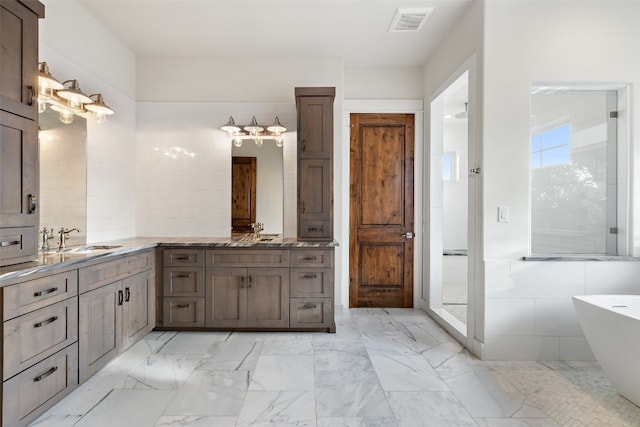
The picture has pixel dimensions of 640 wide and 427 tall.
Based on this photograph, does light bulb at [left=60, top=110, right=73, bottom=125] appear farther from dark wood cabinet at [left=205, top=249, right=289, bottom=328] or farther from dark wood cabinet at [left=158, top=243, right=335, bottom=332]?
dark wood cabinet at [left=205, top=249, right=289, bottom=328]

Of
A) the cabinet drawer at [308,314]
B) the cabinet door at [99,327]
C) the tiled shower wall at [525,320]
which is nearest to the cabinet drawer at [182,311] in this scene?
the cabinet door at [99,327]

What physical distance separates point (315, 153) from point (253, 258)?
1238 millimetres

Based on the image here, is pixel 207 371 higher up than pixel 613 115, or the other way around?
pixel 613 115

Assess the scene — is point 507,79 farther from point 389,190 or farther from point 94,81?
point 94,81

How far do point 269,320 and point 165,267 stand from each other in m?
1.16

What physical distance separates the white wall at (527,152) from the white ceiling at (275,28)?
665mm

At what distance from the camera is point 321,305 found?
11.1 feet

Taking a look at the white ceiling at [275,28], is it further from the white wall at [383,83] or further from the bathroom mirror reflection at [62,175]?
the bathroom mirror reflection at [62,175]

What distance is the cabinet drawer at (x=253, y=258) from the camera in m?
3.37

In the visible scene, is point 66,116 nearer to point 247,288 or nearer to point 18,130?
point 18,130

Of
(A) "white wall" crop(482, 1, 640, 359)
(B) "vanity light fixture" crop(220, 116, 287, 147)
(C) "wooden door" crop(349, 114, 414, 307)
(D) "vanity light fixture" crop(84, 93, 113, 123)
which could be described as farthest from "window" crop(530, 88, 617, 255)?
(D) "vanity light fixture" crop(84, 93, 113, 123)

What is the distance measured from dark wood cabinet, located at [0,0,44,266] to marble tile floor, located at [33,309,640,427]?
108cm

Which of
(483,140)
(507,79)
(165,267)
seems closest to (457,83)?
(507,79)

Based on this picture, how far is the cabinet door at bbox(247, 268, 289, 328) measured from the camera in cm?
336
